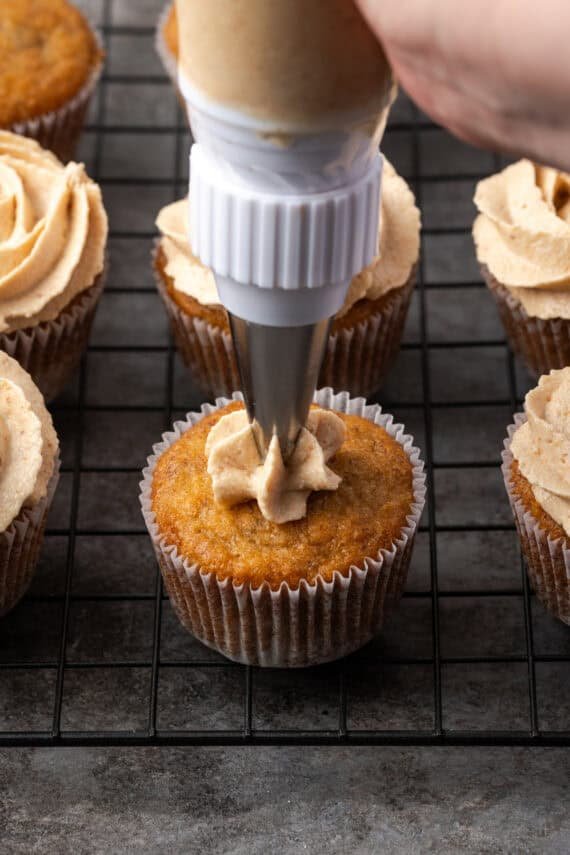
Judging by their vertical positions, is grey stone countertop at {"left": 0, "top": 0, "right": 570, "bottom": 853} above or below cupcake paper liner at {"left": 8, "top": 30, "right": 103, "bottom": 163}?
below

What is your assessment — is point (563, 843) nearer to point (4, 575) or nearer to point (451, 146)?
point (4, 575)

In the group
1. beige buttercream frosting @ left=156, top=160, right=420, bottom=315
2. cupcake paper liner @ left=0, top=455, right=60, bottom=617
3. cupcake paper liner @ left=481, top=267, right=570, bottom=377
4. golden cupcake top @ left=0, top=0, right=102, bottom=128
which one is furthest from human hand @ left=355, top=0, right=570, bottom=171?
golden cupcake top @ left=0, top=0, right=102, bottom=128

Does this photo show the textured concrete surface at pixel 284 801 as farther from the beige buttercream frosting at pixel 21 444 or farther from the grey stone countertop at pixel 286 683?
the beige buttercream frosting at pixel 21 444

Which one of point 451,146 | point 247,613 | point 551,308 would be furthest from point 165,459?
point 451,146

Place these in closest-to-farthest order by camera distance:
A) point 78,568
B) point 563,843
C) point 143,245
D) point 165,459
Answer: point 563,843, point 165,459, point 78,568, point 143,245

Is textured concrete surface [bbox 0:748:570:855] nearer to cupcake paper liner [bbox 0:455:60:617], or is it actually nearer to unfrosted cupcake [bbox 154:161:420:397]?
cupcake paper liner [bbox 0:455:60:617]

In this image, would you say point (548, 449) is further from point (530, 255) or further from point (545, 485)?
point (530, 255)
